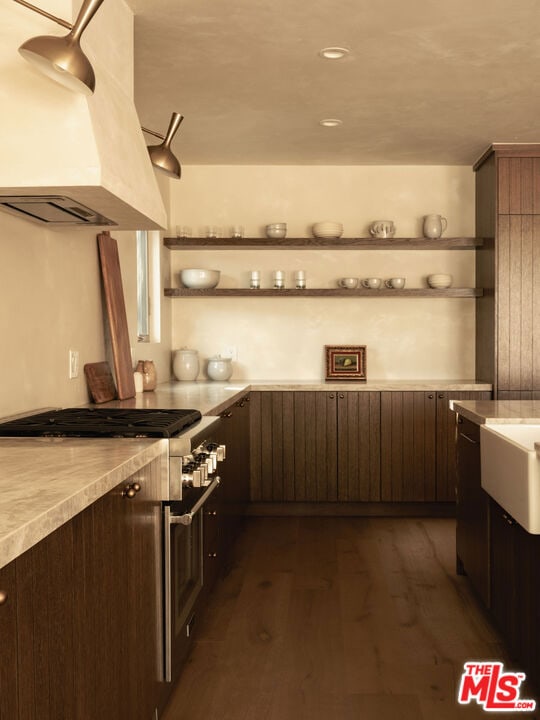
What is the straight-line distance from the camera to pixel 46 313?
10.5 feet

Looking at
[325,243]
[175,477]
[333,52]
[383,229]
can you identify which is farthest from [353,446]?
[175,477]

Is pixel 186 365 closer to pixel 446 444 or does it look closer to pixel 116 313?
pixel 116 313

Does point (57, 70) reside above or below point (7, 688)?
above

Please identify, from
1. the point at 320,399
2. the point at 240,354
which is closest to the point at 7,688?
the point at 320,399

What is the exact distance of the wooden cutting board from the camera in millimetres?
3707

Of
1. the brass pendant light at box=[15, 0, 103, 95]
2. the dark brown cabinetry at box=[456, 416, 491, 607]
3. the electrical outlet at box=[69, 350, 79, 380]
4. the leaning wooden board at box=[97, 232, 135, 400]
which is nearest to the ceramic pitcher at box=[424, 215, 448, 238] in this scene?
the dark brown cabinetry at box=[456, 416, 491, 607]

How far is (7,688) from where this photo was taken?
4.00 feet

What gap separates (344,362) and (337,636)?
2834mm

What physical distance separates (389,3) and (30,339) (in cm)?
189

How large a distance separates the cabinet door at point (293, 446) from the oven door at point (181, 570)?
231cm

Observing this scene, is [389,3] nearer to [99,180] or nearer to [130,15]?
[130,15]

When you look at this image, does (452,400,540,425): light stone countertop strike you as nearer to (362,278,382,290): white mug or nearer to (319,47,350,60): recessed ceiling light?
(319,47,350,60): recessed ceiling light

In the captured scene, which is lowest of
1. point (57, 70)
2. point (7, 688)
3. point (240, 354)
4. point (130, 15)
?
point (7, 688)

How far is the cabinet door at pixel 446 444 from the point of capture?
209 inches
